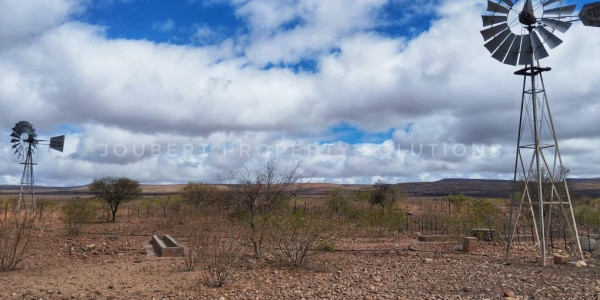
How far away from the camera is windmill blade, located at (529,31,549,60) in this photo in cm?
1490

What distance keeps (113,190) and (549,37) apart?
3012 cm

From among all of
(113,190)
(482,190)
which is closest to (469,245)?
(113,190)

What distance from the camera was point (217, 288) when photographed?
1134 centimetres

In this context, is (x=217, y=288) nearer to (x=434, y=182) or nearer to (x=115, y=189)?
(x=115, y=189)

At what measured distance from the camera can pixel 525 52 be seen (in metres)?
15.1

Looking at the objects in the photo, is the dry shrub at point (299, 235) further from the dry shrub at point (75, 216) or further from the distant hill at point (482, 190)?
the distant hill at point (482, 190)

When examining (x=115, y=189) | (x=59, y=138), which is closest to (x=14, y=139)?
(x=59, y=138)

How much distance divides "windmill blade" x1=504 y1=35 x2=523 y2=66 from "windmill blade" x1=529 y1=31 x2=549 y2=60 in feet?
1.16

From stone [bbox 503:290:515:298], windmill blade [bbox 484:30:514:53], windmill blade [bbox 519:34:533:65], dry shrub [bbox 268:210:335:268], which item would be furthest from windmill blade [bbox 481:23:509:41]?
stone [bbox 503:290:515:298]

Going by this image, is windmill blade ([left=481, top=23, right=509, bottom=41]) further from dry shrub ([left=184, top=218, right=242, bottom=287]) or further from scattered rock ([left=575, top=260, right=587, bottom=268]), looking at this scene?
dry shrub ([left=184, top=218, right=242, bottom=287])

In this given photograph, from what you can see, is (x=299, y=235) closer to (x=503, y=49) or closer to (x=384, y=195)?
(x=503, y=49)

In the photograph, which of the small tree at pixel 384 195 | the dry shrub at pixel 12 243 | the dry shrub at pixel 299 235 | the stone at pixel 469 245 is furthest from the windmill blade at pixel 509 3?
the small tree at pixel 384 195

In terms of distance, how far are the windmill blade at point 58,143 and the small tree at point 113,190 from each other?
478 inches

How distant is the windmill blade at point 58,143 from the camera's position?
23844 mm
